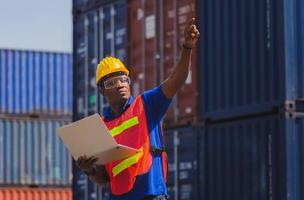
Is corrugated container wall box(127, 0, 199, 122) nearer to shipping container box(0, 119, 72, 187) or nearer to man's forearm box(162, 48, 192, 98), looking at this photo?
man's forearm box(162, 48, 192, 98)

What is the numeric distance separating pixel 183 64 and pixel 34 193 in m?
20.1

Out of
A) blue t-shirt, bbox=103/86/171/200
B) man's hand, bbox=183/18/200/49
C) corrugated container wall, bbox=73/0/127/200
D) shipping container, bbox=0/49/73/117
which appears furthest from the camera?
shipping container, bbox=0/49/73/117

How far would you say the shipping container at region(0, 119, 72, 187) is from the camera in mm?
25875

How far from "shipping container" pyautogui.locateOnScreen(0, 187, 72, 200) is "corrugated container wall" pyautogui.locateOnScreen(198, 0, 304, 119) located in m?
12.0

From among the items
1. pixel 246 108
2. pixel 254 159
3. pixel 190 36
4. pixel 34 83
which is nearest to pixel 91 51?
pixel 246 108

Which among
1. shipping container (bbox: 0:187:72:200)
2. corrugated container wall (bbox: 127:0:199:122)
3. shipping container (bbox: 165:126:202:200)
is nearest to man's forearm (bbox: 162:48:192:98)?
shipping container (bbox: 165:126:202:200)

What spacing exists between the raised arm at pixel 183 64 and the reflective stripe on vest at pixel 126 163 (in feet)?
1.32

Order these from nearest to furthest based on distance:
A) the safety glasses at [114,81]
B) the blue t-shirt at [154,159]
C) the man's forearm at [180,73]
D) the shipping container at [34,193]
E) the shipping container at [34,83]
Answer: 1. the man's forearm at [180,73]
2. the blue t-shirt at [154,159]
3. the safety glasses at [114,81]
4. the shipping container at [34,193]
5. the shipping container at [34,83]

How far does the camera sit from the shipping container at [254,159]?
12.0 meters

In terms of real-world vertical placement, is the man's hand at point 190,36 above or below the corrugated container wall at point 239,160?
above

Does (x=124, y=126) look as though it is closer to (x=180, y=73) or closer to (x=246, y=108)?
(x=180, y=73)

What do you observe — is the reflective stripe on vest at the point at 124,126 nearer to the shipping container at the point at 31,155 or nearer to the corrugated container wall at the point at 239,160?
the corrugated container wall at the point at 239,160

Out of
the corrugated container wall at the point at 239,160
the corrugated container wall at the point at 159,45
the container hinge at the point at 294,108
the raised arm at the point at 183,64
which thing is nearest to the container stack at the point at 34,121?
the corrugated container wall at the point at 159,45

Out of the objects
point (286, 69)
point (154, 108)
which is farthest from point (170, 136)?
point (154, 108)
